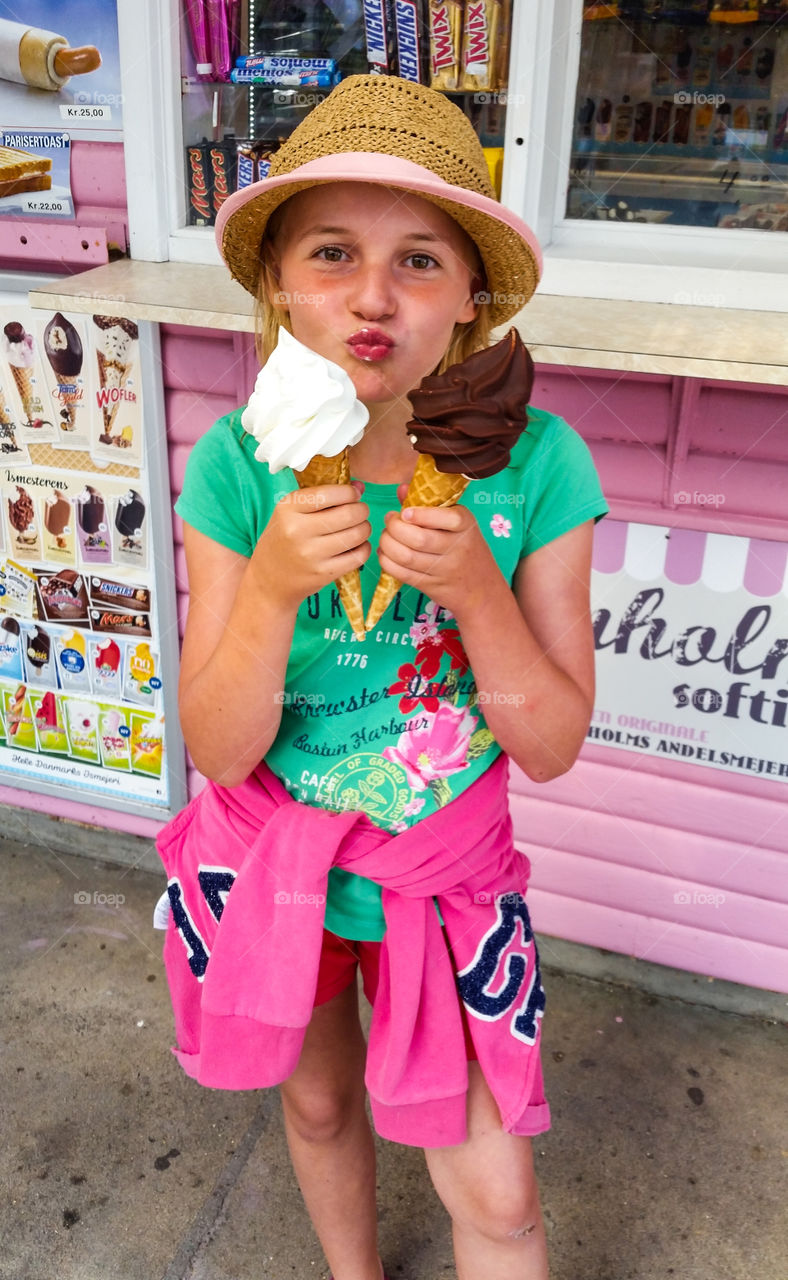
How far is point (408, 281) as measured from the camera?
1.53m

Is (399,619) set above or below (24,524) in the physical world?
above

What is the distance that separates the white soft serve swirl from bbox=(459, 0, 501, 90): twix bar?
1679mm

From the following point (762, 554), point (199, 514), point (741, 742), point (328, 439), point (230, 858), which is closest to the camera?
point (328, 439)

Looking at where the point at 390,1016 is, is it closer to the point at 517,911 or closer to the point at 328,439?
the point at 517,911

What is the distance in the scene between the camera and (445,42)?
271 cm

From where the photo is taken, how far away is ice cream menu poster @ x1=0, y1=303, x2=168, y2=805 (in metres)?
3.23

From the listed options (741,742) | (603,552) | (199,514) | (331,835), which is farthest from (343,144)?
(741,742)

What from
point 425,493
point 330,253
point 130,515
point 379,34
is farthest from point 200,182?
point 425,493

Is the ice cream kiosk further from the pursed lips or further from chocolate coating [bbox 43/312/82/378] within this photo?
the pursed lips

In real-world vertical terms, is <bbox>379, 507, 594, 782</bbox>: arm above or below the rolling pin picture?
below

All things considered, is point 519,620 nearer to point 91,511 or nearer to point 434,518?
point 434,518

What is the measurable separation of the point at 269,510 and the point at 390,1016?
2.82 feet

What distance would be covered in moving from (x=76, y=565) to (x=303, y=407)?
2.32 metres

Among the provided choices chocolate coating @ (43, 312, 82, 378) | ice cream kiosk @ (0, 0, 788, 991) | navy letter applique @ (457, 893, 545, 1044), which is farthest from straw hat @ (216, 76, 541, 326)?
chocolate coating @ (43, 312, 82, 378)
